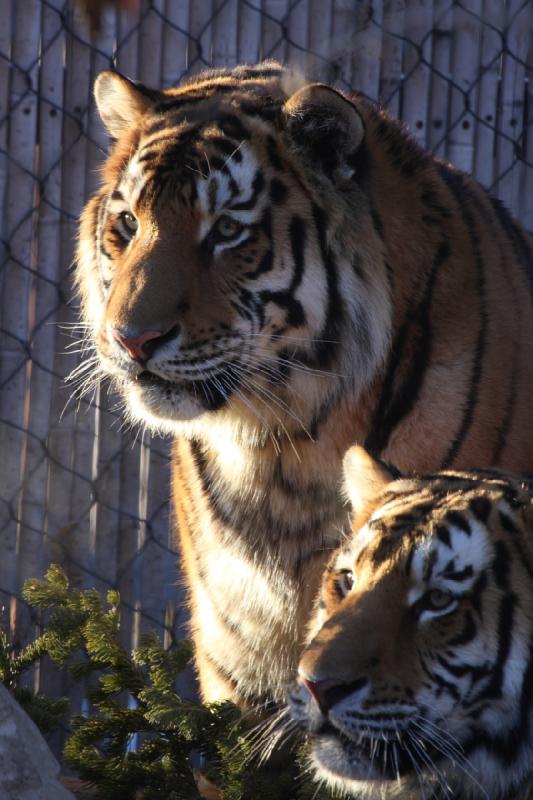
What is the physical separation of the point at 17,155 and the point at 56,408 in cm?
52

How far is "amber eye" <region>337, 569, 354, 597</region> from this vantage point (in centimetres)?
119

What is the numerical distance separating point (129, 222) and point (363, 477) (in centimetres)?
46

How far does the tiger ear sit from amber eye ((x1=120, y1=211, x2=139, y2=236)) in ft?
0.49

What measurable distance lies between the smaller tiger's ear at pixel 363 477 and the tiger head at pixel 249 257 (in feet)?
0.68

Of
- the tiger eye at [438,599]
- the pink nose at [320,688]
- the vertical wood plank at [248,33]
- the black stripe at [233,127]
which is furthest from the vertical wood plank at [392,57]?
the pink nose at [320,688]

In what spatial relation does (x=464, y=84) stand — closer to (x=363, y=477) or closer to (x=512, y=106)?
(x=512, y=106)

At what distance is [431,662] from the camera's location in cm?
108

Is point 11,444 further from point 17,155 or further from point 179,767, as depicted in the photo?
point 179,767

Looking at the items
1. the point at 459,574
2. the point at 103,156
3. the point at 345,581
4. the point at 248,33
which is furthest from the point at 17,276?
the point at 459,574

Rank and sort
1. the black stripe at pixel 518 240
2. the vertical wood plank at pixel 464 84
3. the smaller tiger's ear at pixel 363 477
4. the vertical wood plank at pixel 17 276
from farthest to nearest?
the vertical wood plank at pixel 17 276, the vertical wood plank at pixel 464 84, the black stripe at pixel 518 240, the smaller tiger's ear at pixel 363 477

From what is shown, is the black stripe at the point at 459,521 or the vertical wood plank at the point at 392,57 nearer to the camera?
the black stripe at the point at 459,521

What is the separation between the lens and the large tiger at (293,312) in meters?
1.46

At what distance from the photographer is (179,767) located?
51.7 inches

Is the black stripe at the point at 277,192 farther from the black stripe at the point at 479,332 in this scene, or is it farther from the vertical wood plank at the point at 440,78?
the vertical wood plank at the point at 440,78
